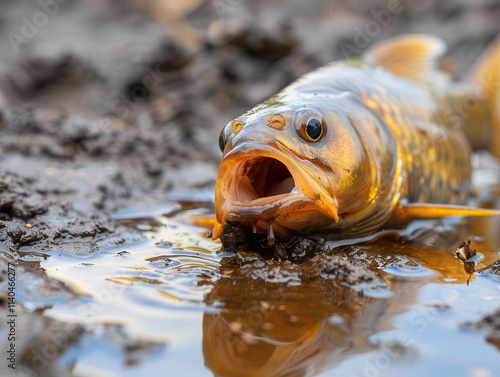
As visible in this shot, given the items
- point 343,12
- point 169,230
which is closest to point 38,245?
point 169,230

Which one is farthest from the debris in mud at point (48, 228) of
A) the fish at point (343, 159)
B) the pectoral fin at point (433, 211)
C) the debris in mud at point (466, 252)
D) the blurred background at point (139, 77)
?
the debris in mud at point (466, 252)

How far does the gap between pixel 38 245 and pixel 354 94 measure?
2195 mm

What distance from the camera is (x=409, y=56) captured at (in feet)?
15.2

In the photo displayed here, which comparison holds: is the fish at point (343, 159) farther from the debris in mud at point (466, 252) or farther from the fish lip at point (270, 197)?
the debris in mud at point (466, 252)

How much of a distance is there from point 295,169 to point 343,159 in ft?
1.31

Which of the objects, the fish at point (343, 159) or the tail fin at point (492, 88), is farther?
the tail fin at point (492, 88)

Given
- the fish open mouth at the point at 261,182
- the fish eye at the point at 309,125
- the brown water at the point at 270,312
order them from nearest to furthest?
the brown water at the point at 270,312, the fish open mouth at the point at 261,182, the fish eye at the point at 309,125

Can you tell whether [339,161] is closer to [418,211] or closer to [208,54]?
[418,211]

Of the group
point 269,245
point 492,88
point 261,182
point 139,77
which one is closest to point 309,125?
point 261,182

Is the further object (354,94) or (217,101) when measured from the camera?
(217,101)

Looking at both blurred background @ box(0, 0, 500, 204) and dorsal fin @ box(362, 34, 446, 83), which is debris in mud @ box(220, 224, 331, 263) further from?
dorsal fin @ box(362, 34, 446, 83)

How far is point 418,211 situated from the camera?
10.7 ft

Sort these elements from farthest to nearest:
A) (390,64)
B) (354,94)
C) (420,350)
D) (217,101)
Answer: (217,101)
(390,64)
(354,94)
(420,350)

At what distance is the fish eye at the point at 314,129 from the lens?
2.51 metres
